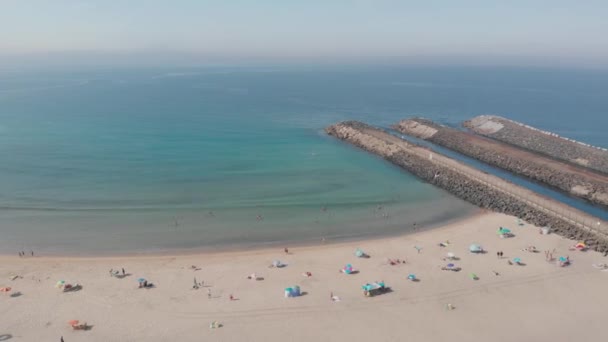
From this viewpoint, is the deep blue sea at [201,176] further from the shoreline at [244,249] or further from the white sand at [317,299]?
the white sand at [317,299]

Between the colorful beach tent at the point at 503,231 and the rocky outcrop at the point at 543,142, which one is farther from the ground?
the rocky outcrop at the point at 543,142

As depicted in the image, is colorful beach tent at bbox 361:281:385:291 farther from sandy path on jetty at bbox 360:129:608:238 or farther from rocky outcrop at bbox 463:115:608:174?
rocky outcrop at bbox 463:115:608:174

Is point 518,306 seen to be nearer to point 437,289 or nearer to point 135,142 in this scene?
point 437,289

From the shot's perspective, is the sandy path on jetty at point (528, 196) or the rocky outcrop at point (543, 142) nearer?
the sandy path on jetty at point (528, 196)

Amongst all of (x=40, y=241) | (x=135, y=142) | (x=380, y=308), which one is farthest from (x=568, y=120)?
(x=40, y=241)

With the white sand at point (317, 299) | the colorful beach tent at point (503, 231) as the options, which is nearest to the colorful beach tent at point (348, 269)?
the white sand at point (317, 299)

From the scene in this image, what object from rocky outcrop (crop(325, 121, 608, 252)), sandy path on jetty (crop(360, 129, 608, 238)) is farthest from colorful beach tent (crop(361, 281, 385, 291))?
sandy path on jetty (crop(360, 129, 608, 238))

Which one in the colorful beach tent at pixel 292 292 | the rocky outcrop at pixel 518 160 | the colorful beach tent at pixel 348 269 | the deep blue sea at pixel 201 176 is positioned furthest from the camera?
the rocky outcrop at pixel 518 160
